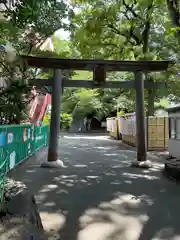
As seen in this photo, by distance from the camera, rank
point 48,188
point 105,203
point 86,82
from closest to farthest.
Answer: point 105,203
point 48,188
point 86,82

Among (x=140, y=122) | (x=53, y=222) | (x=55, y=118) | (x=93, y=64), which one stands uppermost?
(x=93, y=64)

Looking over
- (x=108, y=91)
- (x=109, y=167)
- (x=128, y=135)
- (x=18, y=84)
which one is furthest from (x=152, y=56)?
(x=108, y=91)

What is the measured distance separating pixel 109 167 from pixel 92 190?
3.45 m

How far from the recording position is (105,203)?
578 cm

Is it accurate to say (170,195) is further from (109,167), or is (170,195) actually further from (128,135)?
(128,135)

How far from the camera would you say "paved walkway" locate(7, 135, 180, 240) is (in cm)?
438

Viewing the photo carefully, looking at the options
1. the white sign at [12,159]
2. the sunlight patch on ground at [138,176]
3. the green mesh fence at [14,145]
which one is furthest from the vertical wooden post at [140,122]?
the white sign at [12,159]

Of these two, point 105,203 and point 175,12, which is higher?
point 175,12

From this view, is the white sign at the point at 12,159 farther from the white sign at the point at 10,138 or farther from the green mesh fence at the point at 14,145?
the white sign at the point at 10,138

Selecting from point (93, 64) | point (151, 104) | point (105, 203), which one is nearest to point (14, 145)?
point (93, 64)

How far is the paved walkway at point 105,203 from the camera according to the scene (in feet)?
14.4

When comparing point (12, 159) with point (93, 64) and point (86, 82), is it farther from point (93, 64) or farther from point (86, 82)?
point (93, 64)

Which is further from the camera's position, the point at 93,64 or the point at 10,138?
the point at 93,64

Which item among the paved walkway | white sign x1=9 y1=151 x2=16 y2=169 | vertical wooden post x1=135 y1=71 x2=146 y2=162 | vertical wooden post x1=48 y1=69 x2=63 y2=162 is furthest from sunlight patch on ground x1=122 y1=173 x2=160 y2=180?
white sign x1=9 y1=151 x2=16 y2=169
